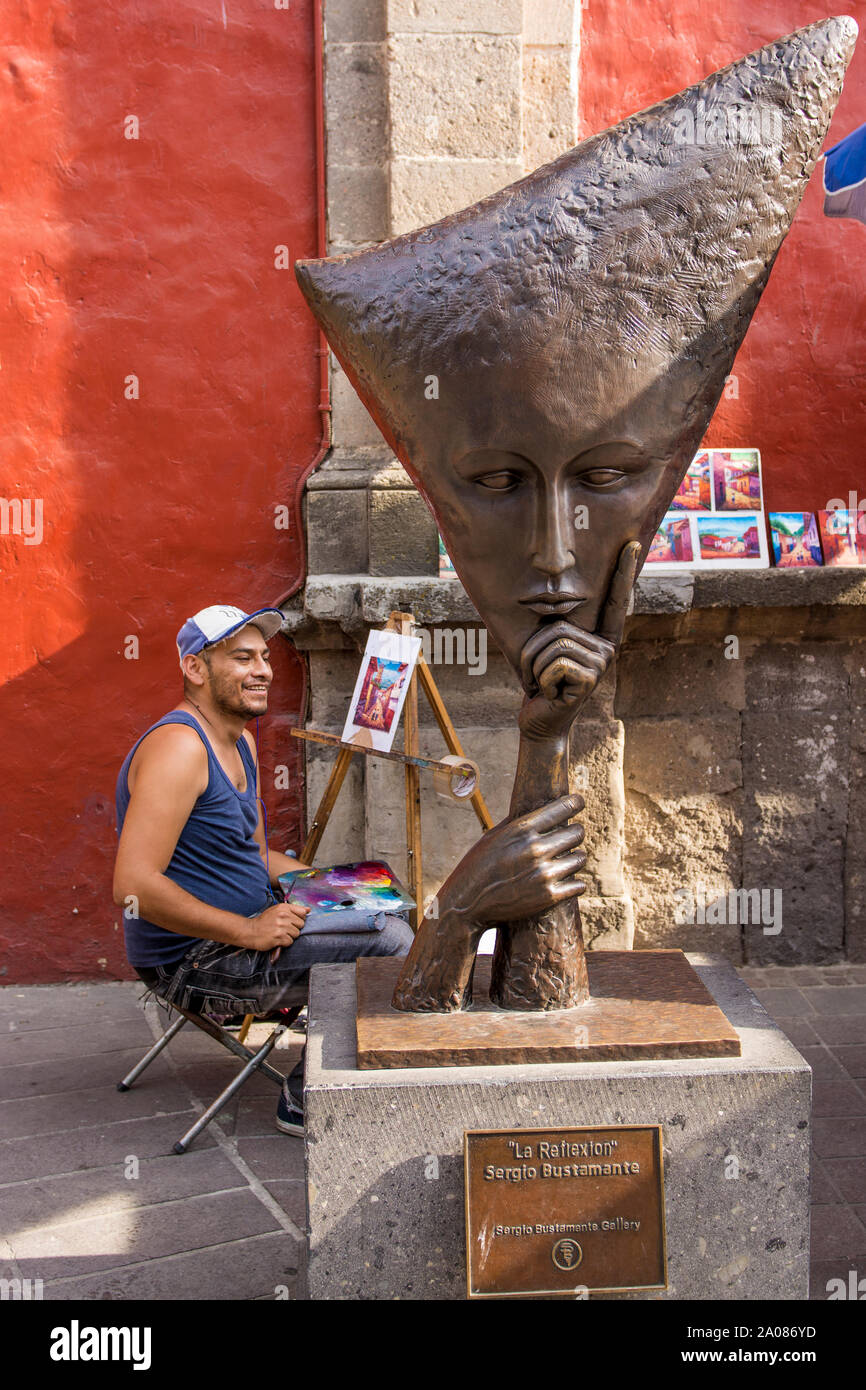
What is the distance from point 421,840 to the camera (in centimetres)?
432

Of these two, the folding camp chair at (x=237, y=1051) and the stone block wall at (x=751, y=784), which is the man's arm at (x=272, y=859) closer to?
the folding camp chair at (x=237, y=1051)

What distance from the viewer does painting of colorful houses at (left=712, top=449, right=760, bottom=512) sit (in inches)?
190

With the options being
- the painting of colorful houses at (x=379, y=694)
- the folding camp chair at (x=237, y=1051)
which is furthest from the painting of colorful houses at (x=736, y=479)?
→ the folding camp chair at (x=237, y=1051)

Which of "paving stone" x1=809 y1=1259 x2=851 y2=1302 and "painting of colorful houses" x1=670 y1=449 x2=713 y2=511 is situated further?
"painting of colorful houses" x1=670 y1=449 x2=713 y2=511

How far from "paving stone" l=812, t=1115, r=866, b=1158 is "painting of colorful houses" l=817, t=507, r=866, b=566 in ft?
7.00

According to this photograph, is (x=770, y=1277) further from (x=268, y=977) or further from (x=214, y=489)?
(x=214, y=489)

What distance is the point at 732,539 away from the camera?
4.79 meters

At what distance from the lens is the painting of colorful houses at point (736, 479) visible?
15.9 ft

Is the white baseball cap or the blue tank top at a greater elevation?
the white baseball cap

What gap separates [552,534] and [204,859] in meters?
1.68

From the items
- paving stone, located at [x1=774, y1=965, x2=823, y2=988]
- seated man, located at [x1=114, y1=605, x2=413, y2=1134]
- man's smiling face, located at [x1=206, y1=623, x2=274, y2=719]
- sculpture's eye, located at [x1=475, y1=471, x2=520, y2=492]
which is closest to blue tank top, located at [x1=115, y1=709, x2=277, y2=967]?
seated man, located at [x1=114, y1=605, x2=413, y2=1134]

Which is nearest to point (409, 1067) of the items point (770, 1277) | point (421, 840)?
point (770, 1277)

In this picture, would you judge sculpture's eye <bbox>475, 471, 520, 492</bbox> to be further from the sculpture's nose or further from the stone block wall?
the stone block wall
